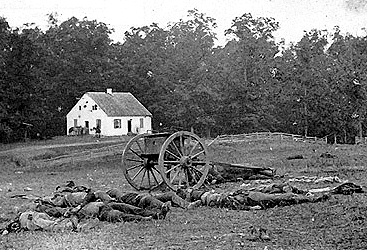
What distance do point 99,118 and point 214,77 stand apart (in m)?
13.6

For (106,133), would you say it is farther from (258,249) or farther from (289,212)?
(258,249)

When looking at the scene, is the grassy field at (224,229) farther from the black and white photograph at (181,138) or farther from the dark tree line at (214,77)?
the dark tree line at (214,77)

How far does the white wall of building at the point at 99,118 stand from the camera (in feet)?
172

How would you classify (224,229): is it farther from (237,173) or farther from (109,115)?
(109,115)

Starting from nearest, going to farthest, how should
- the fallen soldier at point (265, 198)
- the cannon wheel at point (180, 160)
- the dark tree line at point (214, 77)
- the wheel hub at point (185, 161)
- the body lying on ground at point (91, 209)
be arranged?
1. the body lying on ground at point (91, 209)
2. the fallen soldier at point (265, 198)
3. the cannon wheel at point (180, 160)
4. the wheel hub at point (185, 161)
5. the dark tree line at point (214, 77)

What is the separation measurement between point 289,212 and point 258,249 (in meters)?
3.65

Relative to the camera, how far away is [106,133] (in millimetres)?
52281

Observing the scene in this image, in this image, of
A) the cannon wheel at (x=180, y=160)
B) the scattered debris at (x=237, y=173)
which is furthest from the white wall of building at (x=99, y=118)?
the cannon wheel at (x=180, y=160)

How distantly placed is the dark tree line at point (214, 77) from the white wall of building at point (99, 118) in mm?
2471

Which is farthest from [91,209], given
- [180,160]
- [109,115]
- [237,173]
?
[109,115]

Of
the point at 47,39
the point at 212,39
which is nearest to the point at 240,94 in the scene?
the point at 212,39

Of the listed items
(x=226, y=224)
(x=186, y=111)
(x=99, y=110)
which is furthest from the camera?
(x=186, y=111)

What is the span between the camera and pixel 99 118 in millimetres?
52969

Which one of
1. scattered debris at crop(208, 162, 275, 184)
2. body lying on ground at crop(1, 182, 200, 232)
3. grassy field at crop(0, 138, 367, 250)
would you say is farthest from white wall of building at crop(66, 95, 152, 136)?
body lying on ground at crop(1, 182, 200, 232)
